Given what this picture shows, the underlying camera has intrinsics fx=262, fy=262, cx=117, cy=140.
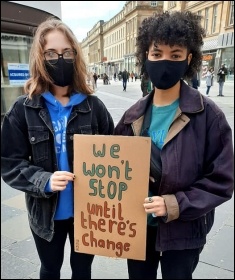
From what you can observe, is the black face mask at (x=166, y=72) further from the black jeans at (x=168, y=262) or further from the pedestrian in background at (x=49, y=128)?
the black jeans at (x=168, y=262)

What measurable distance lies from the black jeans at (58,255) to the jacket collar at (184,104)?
2.13ft

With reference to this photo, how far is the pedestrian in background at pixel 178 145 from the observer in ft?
3.56

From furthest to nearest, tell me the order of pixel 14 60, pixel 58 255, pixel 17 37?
pixel 14 60 < pixel 17 37 < pixel 58 255

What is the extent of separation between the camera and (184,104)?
1153 mm

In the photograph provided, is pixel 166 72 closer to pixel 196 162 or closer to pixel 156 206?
pixel 196 162

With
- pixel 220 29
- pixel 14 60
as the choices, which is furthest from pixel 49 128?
pixel 220 29

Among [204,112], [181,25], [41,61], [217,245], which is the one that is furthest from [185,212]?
[217,245]

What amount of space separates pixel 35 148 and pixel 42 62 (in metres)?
0.43

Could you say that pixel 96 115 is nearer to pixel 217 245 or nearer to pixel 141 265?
pixel 141 265

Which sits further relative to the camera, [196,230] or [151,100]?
[151,100]

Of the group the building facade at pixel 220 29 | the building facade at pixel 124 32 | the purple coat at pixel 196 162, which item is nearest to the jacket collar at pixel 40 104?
the building facade at pixel 124 32

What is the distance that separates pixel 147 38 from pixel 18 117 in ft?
2.36

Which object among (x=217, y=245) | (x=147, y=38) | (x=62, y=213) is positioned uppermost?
(x=147, y=38)

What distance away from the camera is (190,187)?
1112 millimetres
